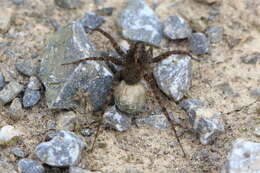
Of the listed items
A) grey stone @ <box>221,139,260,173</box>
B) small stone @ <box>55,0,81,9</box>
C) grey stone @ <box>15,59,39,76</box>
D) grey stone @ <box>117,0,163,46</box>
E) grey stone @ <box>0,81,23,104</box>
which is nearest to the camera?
grey stone @ <box>221,139,260,173</box>

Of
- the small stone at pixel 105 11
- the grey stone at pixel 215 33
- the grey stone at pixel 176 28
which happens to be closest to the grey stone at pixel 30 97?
the small stone at pixel 105 11

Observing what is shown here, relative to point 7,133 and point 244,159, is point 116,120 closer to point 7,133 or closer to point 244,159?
point 7,133

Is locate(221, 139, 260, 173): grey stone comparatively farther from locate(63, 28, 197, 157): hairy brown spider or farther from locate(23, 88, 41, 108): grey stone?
locate(23, 88, 41, 108): grey stone

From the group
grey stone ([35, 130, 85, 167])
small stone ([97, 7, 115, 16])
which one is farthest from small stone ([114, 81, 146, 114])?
small stone ([97, 7, 115, 16])

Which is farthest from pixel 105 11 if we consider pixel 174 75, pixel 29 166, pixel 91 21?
pixel 29 166

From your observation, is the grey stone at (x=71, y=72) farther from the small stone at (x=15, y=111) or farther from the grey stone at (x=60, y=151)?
the grey stone at (x=60, y=151)

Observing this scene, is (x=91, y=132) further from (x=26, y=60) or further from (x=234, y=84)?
(x=234, y=84)

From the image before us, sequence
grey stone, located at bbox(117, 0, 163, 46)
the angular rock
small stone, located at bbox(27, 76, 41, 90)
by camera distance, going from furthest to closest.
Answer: grey stone, located at bbox(117, 0, 163, 46) → small stone, located at bbox(27, 76, 41, 90) → the angular rock
